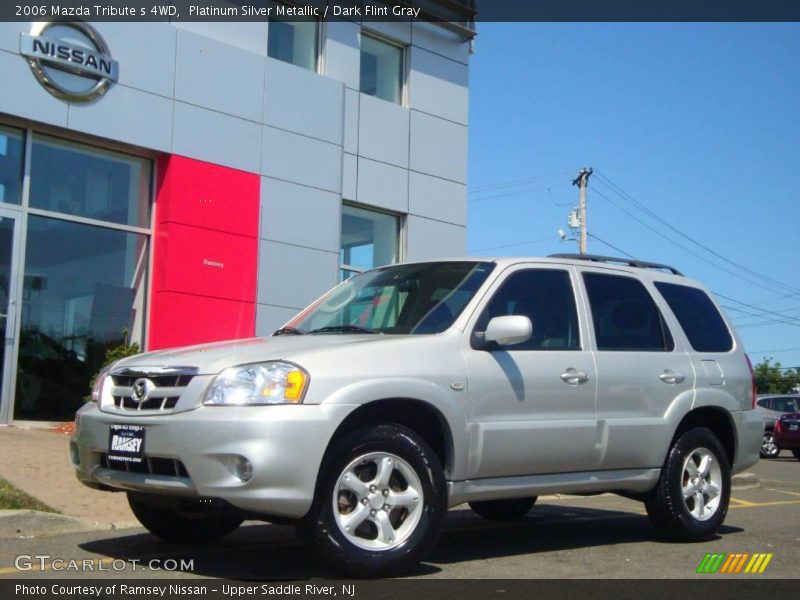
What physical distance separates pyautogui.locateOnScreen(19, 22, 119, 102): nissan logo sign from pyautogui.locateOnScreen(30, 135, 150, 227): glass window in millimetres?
774

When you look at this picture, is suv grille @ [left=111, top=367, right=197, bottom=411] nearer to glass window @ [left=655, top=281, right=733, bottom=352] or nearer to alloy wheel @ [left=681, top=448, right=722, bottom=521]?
alloy wheel @ [left=681, top=448, right=722, bottom=521]

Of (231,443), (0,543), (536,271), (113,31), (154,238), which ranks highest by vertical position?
(113,31)

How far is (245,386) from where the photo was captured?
16.8 feet

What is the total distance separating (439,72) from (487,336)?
1328 cm

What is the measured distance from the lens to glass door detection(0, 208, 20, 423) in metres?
12.8

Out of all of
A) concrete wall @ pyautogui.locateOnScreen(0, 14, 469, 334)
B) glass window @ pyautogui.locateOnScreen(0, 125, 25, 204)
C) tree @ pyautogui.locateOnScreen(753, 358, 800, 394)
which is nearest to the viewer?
glass window @ pyautogui.locateOnScreen(0, 125, 25, 204)

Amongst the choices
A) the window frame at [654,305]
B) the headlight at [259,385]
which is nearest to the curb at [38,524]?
the headlight at [259,385]

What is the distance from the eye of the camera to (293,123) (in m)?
16.0

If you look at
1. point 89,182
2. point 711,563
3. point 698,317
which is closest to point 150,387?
point 711,563

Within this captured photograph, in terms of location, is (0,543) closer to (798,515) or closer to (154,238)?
(798,515)

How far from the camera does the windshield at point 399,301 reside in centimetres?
614

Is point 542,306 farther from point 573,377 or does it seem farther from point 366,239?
point 366,239

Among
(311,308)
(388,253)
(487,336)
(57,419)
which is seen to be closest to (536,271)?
(487,336)

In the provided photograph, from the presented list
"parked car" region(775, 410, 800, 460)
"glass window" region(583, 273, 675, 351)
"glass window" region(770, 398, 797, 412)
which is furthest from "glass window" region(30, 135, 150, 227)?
"glass window" region(770, 398, 797, 412)
